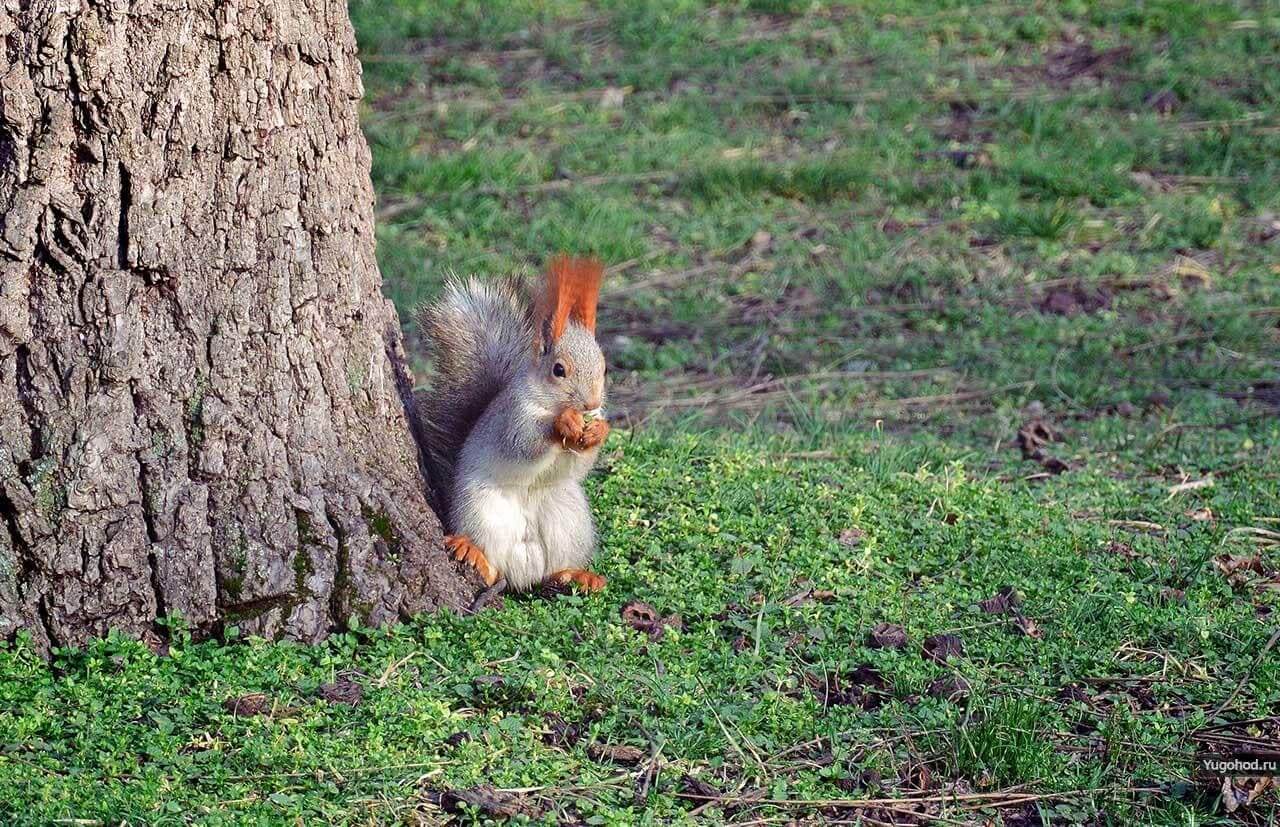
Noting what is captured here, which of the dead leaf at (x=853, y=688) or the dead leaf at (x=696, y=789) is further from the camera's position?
the dead leaf at (x=853, y=688)

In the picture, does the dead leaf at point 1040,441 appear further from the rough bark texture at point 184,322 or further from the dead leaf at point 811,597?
the rough bark texture at point 184,322

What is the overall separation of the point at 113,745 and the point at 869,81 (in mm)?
6238

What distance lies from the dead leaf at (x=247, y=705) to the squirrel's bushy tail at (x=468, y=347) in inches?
36.9

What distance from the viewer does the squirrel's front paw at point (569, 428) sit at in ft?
11.1

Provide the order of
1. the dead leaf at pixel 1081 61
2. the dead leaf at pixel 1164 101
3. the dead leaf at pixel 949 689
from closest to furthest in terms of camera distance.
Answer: the dead leaf at pixel 949 689 → the dead leaf at pixel 1164 101 → the dead leaf at pixel 1081 61

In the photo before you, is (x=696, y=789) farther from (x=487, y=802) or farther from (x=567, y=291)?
(x=567, y=291)

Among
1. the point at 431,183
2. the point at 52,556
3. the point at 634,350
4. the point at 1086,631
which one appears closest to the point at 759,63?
the point at 431,183

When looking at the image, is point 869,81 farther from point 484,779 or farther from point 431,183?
point 484,779

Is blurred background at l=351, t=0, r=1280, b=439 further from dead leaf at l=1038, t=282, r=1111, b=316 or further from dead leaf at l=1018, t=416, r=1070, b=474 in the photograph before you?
dead leaf at l=1018, t=416, r=1070, b=474

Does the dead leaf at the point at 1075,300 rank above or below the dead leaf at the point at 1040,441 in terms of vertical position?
above

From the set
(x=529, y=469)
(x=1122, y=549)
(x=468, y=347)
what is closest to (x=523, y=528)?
(x=529, y=469)

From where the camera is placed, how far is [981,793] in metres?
2.69

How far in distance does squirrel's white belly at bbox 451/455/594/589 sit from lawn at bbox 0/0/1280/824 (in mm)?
144

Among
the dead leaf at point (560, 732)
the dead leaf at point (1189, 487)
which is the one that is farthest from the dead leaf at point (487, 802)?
the dead leaf at point (1189, 487)
